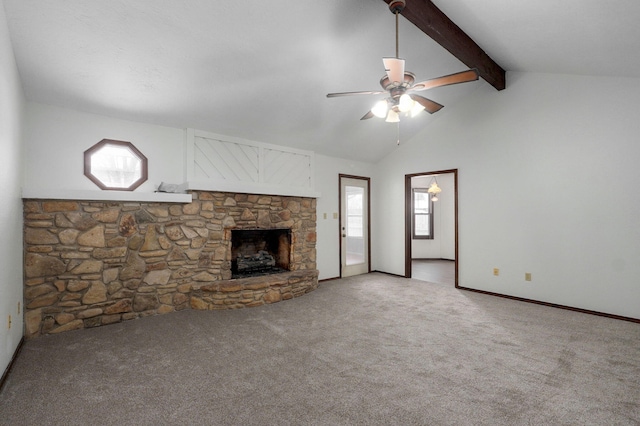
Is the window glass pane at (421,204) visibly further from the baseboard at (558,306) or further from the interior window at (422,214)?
the baseboard at (558,306)

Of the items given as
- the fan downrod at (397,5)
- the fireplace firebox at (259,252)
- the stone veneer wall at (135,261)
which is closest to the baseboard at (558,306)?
the stone veneer wall at (135,261)

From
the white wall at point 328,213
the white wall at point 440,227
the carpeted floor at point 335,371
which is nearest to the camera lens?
the carpeted floor at point 335,371

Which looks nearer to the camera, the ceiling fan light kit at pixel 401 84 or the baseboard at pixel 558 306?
the ceiling fan light kit at pixel 401 84

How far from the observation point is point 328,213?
18.6 feet

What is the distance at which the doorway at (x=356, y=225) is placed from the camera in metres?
6.03

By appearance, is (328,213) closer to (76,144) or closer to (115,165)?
(115,165)

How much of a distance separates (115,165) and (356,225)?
13.9 feet

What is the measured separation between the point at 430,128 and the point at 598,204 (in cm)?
270

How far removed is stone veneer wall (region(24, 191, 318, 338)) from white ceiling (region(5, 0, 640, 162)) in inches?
45.8

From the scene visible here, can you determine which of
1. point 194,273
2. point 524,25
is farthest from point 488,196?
point 194,273

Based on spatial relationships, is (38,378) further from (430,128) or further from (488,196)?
(430,128)

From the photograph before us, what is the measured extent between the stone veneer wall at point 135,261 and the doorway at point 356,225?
63.9 inches

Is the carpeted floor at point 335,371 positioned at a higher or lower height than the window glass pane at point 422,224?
lower

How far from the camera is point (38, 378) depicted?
225cm
